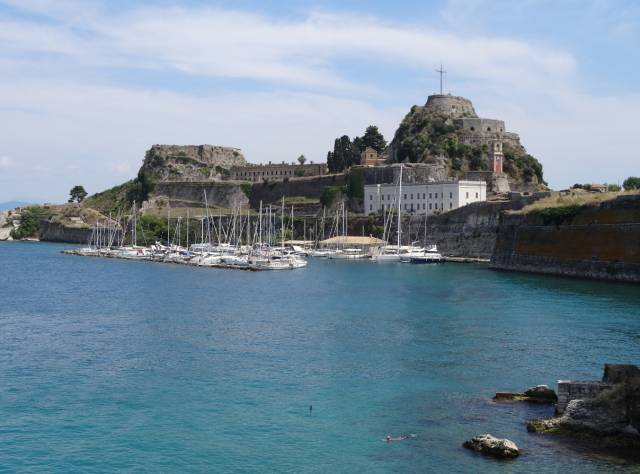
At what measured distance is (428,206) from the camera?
8375 cm

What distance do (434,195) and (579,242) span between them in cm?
3040

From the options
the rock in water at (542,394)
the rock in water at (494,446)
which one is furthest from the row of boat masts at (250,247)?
the rock in water at (494,446)

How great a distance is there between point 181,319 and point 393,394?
16.5 m

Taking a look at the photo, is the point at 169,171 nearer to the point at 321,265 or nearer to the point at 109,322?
the point at 321,265

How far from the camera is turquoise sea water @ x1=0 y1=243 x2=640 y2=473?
17500mm

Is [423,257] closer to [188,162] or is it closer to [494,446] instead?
[494,446]

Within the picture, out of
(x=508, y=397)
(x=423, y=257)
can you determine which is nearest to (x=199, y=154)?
(x=423, y=257)

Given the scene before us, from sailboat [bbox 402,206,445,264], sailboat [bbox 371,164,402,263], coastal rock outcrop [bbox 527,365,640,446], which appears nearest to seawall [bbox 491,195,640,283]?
sailboat [bbox 402,206,445,264]

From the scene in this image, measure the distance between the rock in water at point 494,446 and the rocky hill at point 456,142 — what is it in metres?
74.5

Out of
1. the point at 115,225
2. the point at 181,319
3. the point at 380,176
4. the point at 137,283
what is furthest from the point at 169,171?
the point at 181,319

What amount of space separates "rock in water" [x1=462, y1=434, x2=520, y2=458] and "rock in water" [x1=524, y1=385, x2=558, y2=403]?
3.82m

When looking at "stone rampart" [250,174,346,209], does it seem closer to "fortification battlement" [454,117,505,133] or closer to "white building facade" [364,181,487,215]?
"white building facade" [364,181,487,215]

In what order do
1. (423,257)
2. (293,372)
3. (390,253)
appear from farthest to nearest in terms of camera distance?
(390,253) < (423,257) < (293,372)

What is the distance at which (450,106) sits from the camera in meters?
100
